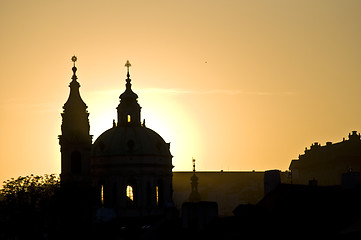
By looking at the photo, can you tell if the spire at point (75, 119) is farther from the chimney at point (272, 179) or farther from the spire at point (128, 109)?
the chimney at point (272, 179)

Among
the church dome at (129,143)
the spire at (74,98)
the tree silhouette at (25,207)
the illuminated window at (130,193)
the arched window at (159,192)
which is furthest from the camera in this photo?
the arched window at (159,192)

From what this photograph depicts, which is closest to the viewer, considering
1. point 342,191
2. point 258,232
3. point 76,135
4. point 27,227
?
point 258,232

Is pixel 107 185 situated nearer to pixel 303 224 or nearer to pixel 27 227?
pixel 27 227

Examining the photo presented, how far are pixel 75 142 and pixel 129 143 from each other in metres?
15.5

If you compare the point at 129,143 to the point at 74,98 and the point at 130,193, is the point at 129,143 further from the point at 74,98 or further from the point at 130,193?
the point at 74,98

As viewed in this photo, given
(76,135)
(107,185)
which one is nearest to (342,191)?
(76,135)

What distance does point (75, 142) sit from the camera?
158500 millimetres

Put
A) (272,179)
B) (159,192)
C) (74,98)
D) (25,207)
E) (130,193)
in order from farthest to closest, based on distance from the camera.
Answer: (159,192)
(130,193)
(74,98)
(25,207)
(272,179)

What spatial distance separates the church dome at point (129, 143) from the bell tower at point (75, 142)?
35.3 ft

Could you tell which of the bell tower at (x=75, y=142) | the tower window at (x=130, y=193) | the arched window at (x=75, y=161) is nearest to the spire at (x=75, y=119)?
the bell tower at (x=75, y=142)

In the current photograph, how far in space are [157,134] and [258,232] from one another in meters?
121

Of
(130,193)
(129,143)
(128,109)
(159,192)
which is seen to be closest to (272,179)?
(130,193)

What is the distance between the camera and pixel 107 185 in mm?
169875

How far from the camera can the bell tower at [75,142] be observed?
15825 centimetres
